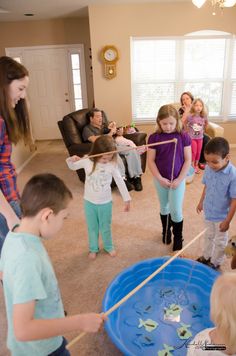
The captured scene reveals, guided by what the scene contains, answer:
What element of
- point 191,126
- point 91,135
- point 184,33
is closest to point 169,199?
point 91,135

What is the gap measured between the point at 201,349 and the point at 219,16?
5804 mm

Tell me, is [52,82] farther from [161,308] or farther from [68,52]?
[161,308]

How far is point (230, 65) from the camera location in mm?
5867

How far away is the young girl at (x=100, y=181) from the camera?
7.87 ft

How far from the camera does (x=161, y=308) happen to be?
2.18 metres

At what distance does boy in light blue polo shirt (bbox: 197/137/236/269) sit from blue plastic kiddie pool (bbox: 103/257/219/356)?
0.24m

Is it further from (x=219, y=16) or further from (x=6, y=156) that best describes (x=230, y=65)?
(x=6, y=156)

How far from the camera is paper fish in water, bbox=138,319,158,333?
6.61 feet

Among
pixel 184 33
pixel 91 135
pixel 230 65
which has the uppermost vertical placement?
pixel 184 33

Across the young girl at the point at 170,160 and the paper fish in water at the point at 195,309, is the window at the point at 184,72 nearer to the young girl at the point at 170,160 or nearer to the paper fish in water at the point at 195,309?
the young girl at the point at 170,160

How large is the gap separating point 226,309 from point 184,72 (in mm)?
5663

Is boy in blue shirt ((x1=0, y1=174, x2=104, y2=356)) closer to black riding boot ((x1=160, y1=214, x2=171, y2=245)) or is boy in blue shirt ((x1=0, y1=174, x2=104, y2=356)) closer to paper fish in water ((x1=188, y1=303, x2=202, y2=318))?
paper fish in water ((x1=188, y1=303, x2=202, y2=318))

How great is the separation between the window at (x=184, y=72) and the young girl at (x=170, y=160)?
366 centimetres

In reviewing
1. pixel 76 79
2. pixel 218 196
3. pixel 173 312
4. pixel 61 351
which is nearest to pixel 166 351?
pixel 173 312
